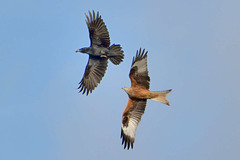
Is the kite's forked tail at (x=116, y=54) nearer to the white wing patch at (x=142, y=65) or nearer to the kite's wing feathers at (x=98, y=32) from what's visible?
the kite's wing feathers at (x=98, y=32)

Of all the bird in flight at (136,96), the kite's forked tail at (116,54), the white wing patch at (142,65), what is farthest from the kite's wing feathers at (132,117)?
the kite's forked tail at (116,54)

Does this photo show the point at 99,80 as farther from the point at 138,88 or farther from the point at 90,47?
the point at 138,88

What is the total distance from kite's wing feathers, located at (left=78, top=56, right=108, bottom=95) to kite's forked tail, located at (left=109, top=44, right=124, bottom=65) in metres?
0.47

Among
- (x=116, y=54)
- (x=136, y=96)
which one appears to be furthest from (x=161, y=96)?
(x=116, y=54)

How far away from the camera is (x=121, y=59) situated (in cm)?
2014

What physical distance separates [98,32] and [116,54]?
116cm

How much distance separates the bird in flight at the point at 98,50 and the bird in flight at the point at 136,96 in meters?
3.33

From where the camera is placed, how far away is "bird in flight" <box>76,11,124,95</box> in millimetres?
19922

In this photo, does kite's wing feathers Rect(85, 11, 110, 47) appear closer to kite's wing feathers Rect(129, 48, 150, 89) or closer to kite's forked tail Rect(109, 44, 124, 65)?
kite's forked tail Rect(109, 44, 124, 65)

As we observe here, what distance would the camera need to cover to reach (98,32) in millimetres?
19922

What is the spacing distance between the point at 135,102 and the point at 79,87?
482cm

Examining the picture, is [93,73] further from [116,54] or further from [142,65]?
[142,65]

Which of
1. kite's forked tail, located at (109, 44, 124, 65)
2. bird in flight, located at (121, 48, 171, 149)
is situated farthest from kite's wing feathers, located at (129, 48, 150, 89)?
kite's forked tail, located at (109, 44, 124, 65)

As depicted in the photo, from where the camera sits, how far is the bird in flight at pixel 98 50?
1992cm
